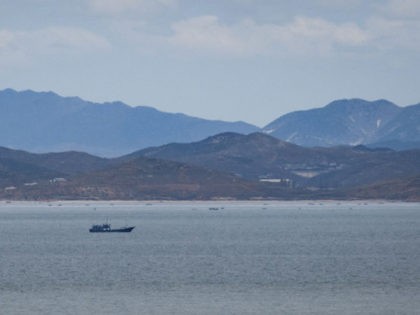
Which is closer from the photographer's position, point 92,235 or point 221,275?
point 221,275

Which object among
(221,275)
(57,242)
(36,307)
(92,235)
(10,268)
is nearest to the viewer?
(36,307)

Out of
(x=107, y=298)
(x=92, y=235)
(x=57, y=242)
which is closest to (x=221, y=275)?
(x=107, y=298)

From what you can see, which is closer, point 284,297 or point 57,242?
point 284,297

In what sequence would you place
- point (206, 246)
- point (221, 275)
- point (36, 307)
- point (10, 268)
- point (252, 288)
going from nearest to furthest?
point (36, 307) → point (252, 288) → point (221, 275) → point (10, 268) → point (206, 246)

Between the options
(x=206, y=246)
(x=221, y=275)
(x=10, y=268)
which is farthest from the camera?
(x=206, y=246)

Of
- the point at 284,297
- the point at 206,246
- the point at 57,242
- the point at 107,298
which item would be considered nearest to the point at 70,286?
the point at 107,298

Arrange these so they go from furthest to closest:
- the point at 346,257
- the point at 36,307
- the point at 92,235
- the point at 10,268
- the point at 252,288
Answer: the point at 92,235 < the point at 346,257 < the point at 10,268 < the point at 252,288 < the point at 36,307

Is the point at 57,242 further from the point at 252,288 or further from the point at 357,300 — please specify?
the point at 357,300

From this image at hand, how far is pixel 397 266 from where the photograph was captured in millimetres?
116938

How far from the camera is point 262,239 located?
553 ft

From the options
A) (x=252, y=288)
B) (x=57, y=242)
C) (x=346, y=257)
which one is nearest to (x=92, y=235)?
(x=57, y=242)

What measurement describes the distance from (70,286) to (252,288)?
15.3 m

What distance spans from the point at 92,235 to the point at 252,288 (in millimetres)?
91165

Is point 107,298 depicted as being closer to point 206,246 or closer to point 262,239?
point 206,246
